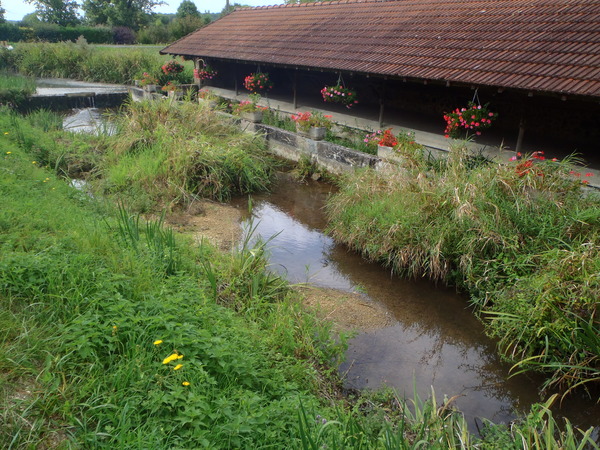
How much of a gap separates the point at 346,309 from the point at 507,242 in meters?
2.02

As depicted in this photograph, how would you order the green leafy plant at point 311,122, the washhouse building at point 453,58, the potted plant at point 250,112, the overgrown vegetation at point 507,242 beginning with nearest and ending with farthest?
the overgrown vegetation at point 507,242
the washhouse building at point 453,58
the green leafy plant at point 311,122
the potted plant at point 250,112

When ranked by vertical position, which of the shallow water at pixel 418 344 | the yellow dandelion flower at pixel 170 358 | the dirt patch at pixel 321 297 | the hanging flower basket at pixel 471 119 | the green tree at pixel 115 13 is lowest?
the shallow water at pixel 418 344

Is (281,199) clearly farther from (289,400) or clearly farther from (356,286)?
(289,400)

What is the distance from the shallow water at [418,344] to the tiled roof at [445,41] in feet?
11.7

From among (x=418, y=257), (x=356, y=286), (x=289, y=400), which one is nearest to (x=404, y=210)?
(x=418, y=257)

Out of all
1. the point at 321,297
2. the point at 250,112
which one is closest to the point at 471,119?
the point at 321,297

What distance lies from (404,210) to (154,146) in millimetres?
5222

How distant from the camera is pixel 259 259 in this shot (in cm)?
548

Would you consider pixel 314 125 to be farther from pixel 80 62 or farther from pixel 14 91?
pixel 80 62

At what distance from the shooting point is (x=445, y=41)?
9.72m

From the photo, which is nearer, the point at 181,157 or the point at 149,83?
the point at 181,157

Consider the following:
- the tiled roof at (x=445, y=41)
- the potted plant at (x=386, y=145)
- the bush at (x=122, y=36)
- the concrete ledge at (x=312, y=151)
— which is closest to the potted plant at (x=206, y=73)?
the tiled roof at (x=445, y=41)

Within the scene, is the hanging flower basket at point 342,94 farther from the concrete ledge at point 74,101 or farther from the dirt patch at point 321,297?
the concrete ledge at point 74,101

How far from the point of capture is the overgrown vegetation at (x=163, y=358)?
8.30 feet
